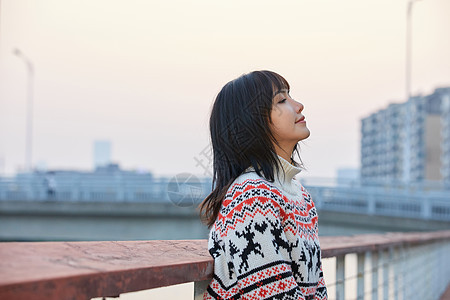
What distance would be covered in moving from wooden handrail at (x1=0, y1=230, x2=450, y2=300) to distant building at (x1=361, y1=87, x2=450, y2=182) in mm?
90055

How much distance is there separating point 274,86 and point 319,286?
2.21 feet

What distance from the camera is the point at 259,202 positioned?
1.76 m

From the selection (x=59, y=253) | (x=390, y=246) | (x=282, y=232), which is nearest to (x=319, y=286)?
(x=282, y=232)

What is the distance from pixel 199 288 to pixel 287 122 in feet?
2.06

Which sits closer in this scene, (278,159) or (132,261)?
(132,261)

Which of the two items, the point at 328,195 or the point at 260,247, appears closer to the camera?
the point at 260,247

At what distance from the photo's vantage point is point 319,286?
1982mm

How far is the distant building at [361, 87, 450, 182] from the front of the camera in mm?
95125

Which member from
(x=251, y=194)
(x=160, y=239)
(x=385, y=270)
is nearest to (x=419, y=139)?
(x=385, y=270)

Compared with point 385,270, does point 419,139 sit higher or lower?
higher

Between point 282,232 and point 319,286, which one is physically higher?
point 282,232

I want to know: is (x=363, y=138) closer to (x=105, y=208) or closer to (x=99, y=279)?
(x=105, y=208)

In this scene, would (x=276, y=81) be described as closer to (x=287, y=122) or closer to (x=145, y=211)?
(x=287, y=122)

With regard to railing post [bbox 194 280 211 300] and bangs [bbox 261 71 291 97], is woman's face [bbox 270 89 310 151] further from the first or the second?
railing post [bbox 194 280 211 300]
